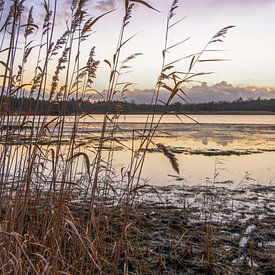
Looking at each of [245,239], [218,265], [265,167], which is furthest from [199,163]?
[218,265]

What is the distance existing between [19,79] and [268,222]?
529 centimetres

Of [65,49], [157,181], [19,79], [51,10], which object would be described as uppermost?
[51,10]

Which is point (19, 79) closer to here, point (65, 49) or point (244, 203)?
point (65, 49)

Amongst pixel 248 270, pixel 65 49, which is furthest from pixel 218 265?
pixel 65 49

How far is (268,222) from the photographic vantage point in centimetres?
770

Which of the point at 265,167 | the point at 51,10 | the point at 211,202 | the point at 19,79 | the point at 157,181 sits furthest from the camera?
the point at 265,167

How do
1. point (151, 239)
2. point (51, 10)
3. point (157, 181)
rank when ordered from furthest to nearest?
1. point (157, 181)
2. point (151, 239)
3. point (51, 10)

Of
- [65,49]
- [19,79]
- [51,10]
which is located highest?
[51,10]

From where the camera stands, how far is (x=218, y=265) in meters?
5.33

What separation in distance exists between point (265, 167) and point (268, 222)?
8.02 meters

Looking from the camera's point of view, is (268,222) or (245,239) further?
(268,222)

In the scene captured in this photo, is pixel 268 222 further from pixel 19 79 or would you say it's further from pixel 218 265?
pixel 19 79

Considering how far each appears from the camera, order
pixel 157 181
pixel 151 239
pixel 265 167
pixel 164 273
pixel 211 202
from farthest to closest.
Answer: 1. pixel 265 167
2. pixel 157 181
3. pixel 211 202
4. pixel 151 239
5. pixel 164 273

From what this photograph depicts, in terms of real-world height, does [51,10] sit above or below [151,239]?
above
